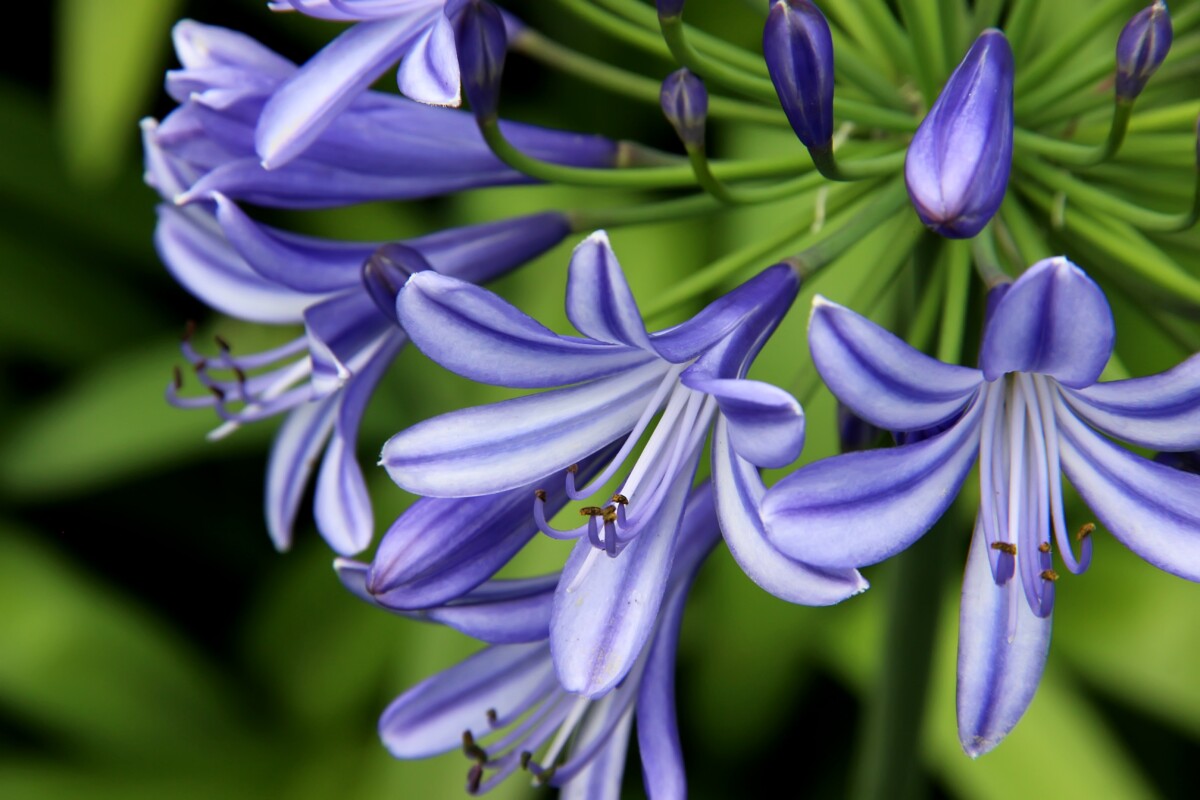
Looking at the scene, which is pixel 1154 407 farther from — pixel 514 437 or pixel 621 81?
pixel 621 81

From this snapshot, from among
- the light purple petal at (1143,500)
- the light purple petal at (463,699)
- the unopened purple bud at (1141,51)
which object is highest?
the unopened purple bud at (1141,51)

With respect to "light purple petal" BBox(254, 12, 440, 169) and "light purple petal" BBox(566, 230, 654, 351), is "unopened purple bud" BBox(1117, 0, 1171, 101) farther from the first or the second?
"light purple petal" BBox(254, 12, 440, 169)

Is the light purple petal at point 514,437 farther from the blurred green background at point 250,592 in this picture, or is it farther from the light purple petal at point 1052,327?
the blurred green background at point 250,592

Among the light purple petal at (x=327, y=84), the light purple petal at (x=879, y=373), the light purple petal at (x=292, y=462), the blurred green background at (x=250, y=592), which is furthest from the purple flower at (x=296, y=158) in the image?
the blurred green background at (x=250, y=592)

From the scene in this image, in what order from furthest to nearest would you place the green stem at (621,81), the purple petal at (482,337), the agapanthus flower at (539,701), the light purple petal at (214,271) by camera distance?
the light purple petal at (214,271), the green stem at (621,81), the agapanthus flower at (539,701), the purple petal at (482,337)

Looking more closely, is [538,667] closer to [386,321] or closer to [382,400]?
[386,321]

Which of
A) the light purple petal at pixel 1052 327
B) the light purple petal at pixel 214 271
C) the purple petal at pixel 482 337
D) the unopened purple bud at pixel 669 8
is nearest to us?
the light purple petal at pixel 1052 327

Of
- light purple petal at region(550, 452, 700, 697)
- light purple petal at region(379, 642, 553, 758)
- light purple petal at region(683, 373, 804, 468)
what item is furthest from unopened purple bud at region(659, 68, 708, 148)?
light purple petal at region(379, 642, 553, 758)
